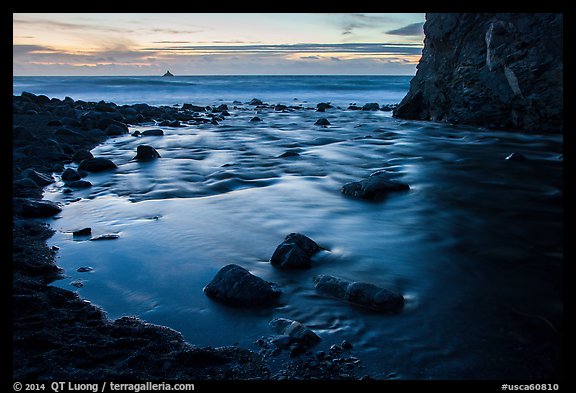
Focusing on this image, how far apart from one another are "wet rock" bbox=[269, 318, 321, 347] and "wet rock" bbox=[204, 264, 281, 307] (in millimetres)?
330

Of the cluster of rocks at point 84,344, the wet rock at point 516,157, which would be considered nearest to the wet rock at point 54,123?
the cluster of rocks at point 84,344

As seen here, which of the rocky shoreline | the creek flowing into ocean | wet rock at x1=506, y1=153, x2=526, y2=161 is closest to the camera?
the rocky shoreline

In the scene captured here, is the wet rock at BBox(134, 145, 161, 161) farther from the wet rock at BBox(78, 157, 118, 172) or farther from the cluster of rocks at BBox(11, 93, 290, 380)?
the cluster of rocks at BBox(11, 93, 290, 380)

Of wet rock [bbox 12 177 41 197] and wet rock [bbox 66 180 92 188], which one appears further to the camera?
wet rock [bbox 66 180 92 188]

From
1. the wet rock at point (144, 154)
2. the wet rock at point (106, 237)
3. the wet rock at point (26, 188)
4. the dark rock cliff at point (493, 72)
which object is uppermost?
the dark rock cliff at point (493, 72)

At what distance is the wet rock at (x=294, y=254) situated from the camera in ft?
12.5

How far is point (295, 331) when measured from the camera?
2734 mm

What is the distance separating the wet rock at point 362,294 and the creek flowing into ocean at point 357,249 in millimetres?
84

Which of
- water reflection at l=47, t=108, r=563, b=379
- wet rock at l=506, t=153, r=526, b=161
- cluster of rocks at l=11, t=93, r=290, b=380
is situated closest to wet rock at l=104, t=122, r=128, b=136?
water reflection at l=47, t=108, r=563, b=379

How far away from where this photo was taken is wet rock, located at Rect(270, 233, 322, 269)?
3.80 m

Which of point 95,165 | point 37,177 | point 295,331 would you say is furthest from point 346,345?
point 95,165

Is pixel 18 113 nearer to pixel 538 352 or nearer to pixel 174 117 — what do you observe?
pixel 174 117

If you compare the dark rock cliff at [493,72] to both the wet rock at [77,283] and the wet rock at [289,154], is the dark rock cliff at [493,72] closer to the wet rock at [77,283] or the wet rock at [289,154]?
the wet rock at [289,154]

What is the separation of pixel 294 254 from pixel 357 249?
0.76 m
